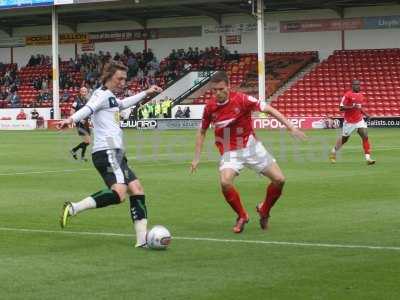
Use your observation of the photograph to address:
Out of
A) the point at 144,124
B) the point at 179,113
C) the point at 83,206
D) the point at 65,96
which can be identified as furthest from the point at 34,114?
the point at 83,206

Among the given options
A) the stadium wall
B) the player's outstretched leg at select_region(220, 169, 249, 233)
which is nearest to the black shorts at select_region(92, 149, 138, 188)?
the player's outstretched leg at select_region(220, 169, 249, 233)

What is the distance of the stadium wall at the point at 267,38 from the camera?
5719 centimetres

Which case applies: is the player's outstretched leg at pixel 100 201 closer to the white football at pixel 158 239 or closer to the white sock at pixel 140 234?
the white sock at pixel 140 234

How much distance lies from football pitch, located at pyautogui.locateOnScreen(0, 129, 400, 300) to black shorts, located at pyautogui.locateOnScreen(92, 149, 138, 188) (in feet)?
2.41

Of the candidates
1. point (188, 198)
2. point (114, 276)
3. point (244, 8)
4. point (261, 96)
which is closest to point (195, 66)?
point (244, 8)

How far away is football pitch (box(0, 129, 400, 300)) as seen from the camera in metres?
8.12

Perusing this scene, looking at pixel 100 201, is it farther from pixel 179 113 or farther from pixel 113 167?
pixel 179 113

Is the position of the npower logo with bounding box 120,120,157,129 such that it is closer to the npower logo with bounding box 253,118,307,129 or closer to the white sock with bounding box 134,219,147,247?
the npower logo with bounding box 253,118,307,129

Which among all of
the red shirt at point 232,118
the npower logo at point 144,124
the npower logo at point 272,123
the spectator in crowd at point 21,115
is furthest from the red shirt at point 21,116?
the red shirt at point 232,118

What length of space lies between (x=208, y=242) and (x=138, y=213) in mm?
871

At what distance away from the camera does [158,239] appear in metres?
10.2

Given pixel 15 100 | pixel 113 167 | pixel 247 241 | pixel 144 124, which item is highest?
pixel 15 100

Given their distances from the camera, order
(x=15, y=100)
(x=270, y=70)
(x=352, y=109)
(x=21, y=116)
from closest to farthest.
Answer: (x=352, y=109)
(x=270, y=70)
(x=21, y=116)
(x=15, y=100)

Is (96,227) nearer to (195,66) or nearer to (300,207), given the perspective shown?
(300,207)
